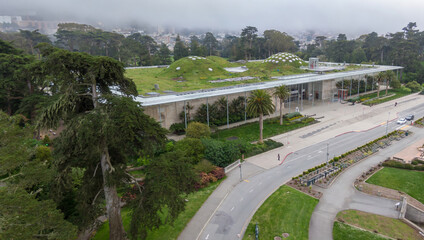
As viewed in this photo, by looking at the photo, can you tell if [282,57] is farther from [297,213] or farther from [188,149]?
[297,213]

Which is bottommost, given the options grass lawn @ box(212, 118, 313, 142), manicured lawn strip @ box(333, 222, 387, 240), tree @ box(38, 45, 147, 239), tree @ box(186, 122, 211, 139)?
manicured lawn strip @ box(333, 222, 387, 240)

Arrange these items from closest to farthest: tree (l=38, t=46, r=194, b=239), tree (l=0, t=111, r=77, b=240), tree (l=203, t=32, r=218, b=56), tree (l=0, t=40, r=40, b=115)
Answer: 1. tree (l=0, t=111, r=77, b=240)
2. tree (l=38, t=46, r=194, b=239)
3. tree (l=0, t=40, r=40, b=115)
4. tree (l=203, t=32, r=218, b=56)

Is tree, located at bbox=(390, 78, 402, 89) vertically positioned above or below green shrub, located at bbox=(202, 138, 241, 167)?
above

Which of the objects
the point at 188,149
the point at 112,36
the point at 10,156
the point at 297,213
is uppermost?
the point at 112,36

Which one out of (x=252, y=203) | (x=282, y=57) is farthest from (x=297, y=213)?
(x=282, y=57)

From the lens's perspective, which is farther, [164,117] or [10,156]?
[164,117]

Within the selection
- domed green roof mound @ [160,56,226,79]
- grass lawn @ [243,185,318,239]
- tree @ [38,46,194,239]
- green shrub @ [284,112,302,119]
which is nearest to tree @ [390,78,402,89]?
green shrub @ [284,112,302,119]

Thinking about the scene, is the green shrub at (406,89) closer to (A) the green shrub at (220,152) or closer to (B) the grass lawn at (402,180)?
(B) the grass lawn at (402,180)

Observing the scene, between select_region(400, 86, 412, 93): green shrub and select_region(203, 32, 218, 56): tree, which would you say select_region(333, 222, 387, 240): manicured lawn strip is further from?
select_region(203, 32, 218, 56): tree
